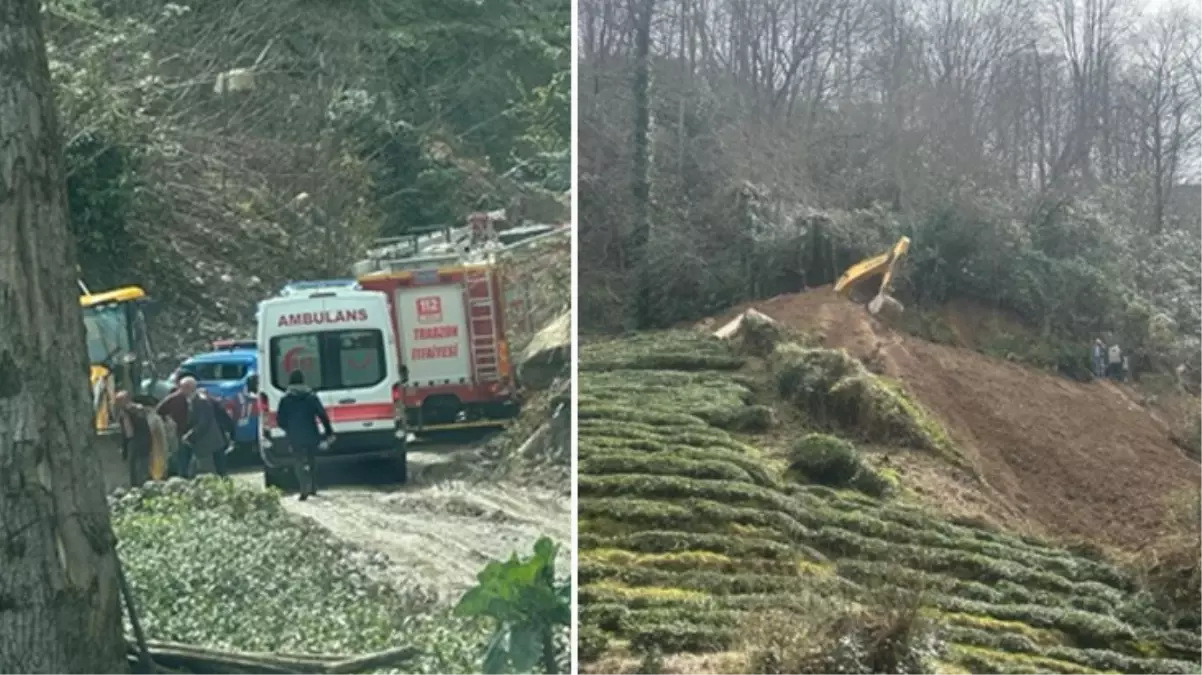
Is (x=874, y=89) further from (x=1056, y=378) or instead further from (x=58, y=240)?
(x=58, y=240)

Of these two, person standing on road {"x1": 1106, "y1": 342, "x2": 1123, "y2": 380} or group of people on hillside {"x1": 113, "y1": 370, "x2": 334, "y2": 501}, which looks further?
person standing on road {"x1": 1106, "y1": 342, "x2": 1123, "y2": 380}

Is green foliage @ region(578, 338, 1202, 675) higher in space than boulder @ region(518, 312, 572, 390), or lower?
lower

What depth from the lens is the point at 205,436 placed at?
631 cm

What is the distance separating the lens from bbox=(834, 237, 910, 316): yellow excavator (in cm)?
658

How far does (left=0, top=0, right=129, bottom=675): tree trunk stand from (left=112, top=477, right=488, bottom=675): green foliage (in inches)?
12.2

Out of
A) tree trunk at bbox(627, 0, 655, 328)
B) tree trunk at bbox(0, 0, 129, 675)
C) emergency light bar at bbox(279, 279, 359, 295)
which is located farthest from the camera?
tree trunk at bbox(627, 0, 655, 328)

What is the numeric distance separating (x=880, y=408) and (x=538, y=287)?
162 cm

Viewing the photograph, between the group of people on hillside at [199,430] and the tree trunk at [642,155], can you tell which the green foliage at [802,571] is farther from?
the group of people on hillside at [199,430]

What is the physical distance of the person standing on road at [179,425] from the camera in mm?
6289

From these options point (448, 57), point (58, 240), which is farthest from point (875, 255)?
point (58, 240)

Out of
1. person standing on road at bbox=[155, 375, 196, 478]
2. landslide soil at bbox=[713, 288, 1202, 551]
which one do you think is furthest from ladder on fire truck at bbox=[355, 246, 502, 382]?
landslide soil at bbox=[713, 288, 1202, 551]

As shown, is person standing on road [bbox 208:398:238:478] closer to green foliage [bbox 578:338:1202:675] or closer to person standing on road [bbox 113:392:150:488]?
person standing on road [bbox 113:392:150:488]

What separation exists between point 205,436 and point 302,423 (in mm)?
413

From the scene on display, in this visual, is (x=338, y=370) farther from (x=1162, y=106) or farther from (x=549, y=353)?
(x=1162, y=106)
